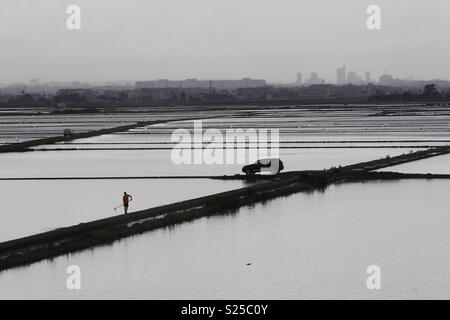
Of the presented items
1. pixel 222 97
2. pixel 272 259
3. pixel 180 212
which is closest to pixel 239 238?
pixel 272 259

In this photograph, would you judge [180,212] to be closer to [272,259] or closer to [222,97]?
[272,259]

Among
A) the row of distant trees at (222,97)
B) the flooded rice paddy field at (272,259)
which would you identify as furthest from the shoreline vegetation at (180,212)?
the row of distant trees at (222,97)

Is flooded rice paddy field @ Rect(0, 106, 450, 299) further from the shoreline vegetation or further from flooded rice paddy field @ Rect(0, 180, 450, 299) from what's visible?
the shoreline vegetation

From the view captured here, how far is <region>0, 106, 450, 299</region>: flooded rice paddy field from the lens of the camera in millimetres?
10617

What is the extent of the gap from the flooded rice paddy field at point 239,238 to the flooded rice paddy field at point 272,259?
0.01 m

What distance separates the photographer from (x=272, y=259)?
39.7 ft

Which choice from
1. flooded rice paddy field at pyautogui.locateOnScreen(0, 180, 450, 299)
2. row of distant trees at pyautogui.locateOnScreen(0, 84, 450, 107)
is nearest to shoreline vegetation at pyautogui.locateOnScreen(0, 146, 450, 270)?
flooded rice paddy field at pyautogui.locateOnScreen(0, 180, 450, 299)

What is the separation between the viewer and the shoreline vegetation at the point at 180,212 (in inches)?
481

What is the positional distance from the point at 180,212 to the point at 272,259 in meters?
3.71

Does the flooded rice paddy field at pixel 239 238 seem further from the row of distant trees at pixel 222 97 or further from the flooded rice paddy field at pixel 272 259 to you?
the row of distant trees at pixel 222 97

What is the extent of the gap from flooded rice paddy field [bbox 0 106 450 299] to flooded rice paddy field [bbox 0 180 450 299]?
0.6 inches

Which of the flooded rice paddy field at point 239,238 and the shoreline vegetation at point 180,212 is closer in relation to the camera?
the flooded rice paddy field at point 239,238
